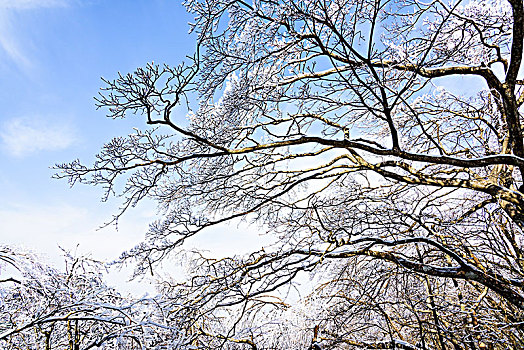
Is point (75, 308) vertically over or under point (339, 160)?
under

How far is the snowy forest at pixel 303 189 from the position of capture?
3045 mm

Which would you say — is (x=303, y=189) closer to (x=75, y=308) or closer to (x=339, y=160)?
(x=339, y=160)

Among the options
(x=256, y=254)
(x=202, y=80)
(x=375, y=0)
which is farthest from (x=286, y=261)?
(x=375, y=0)

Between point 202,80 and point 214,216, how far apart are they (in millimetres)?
Result: 2143

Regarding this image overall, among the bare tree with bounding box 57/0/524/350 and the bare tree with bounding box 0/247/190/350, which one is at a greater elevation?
the bare tree with bounding box 57/0/524/350

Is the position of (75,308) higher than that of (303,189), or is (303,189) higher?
(303,189)

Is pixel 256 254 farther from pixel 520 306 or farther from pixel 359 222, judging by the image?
pixel 520 306

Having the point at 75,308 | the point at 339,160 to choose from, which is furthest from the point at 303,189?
the point at 75,308

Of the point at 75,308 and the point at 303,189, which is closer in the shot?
the point at 75,308

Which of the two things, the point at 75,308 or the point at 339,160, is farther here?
the point at 339,160

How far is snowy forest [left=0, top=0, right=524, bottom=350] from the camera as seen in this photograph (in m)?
3.04

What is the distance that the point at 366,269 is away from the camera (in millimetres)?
5387

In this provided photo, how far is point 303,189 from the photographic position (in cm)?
556

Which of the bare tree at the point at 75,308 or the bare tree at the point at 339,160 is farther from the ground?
the bare tree at the point at 339,160
